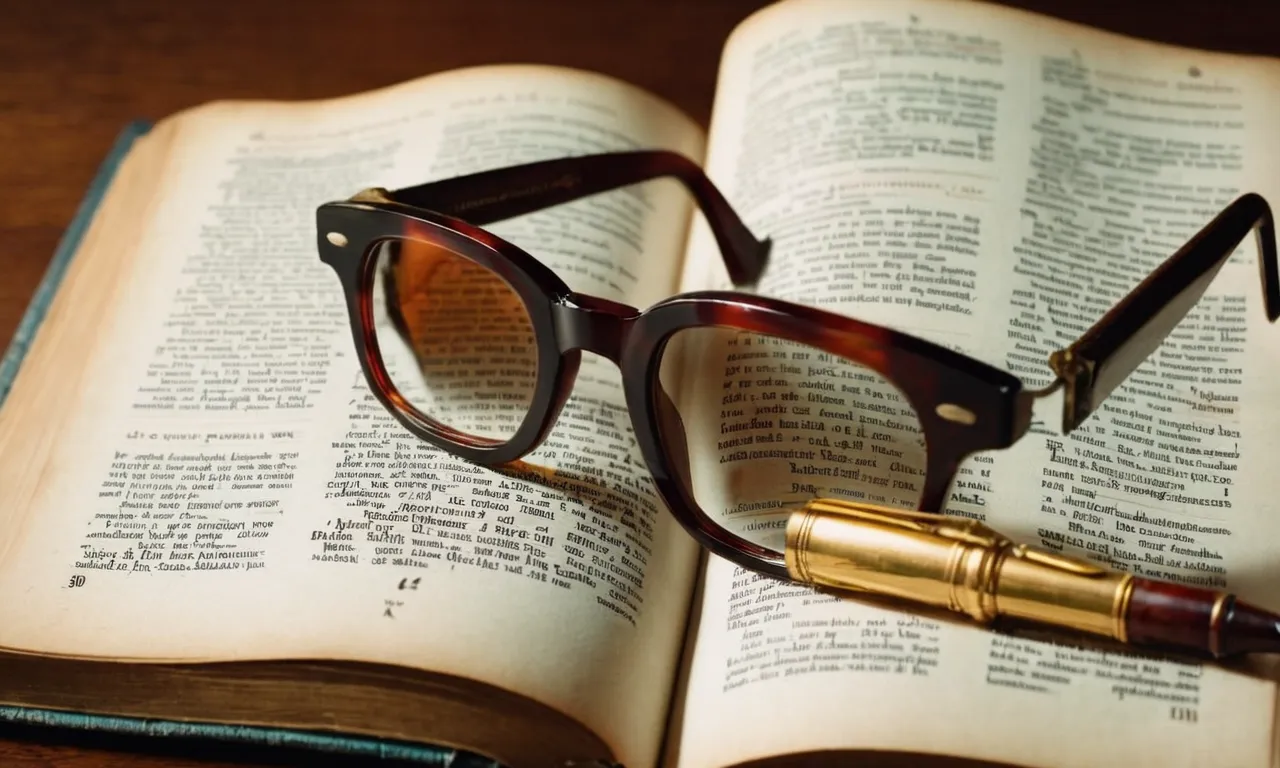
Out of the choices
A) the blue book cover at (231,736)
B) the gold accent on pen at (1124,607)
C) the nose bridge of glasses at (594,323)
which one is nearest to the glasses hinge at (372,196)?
the nose bridge of glasses at (594,323)

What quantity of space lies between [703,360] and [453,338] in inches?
6.1

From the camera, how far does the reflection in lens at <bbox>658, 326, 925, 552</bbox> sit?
62 centimetres

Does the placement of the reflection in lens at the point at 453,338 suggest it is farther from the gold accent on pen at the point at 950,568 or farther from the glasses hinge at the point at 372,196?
the gold accent on pen at the point at 950,568

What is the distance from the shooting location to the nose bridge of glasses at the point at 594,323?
2.07 ft

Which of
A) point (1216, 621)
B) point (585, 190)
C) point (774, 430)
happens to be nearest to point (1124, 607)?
point (1216, 621)

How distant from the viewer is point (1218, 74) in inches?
30.8

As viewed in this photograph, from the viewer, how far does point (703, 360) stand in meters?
0.69

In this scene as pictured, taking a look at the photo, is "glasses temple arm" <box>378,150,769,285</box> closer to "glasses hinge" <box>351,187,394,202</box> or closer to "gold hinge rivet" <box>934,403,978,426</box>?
"glasses hinge" <box>351,187,394,202</box>

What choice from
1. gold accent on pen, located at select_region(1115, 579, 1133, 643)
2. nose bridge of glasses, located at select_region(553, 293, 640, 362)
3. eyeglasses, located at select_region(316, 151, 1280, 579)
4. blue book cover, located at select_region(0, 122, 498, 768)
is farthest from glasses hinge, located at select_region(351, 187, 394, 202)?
gold accent on pen, located at select_region(1115, 579, 1133, 643)

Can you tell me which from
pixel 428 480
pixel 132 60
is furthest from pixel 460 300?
pixel 132 60

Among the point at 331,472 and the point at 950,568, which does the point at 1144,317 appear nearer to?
the point at 950,568

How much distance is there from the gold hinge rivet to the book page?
18 centimetres

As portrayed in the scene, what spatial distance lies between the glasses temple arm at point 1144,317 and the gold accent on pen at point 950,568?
6cm

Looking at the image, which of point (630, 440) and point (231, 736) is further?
point (630, 440)
